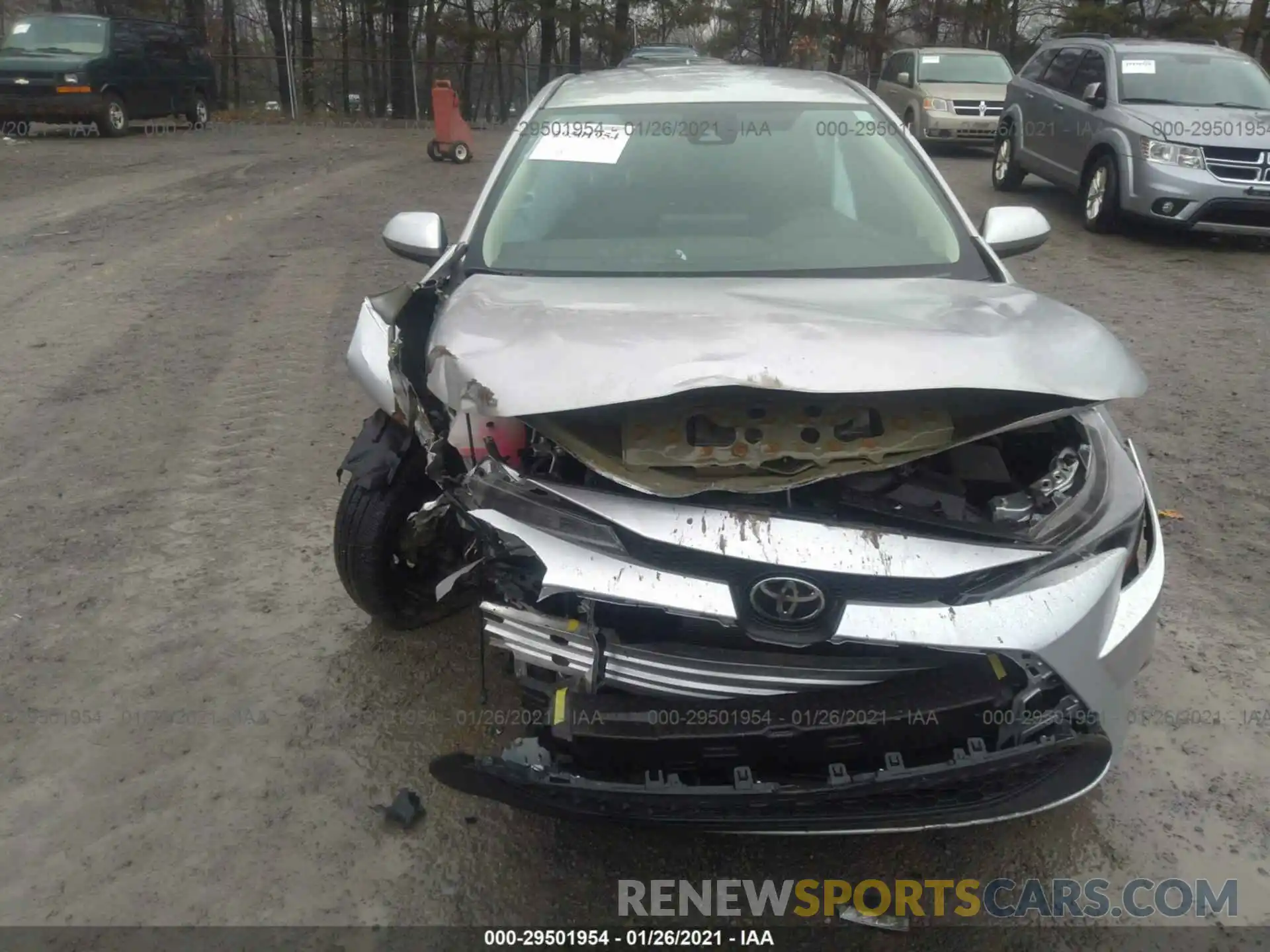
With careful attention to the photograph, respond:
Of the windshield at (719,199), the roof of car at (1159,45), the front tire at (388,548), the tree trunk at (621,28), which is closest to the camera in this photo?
A: the front tire at (388,548)

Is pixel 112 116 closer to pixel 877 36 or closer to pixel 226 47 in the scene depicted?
pixel 226 47

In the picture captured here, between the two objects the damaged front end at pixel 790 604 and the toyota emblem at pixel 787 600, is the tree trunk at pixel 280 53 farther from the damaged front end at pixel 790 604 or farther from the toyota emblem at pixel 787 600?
the toyota emblem at pixel 787 600

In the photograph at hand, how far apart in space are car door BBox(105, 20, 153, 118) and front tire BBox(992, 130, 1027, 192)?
42.6 ft

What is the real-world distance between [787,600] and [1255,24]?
28.0 meters

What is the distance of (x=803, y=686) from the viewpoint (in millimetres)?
1976

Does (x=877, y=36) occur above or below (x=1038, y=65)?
above

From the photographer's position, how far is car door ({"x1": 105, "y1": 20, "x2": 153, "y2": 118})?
49.7 feet

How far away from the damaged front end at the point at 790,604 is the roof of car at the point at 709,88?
6.11 feet

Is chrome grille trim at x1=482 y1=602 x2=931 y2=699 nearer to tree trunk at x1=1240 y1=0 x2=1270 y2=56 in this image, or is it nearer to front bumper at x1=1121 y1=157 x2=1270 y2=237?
front bumper at x1=1121 y1=157 x2=1270 y2=237

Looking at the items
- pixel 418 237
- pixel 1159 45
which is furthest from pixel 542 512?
pixel 1159 45

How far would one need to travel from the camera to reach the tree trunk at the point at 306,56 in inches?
990

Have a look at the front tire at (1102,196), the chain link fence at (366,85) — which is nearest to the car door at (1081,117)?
the front tire at (1102,196)

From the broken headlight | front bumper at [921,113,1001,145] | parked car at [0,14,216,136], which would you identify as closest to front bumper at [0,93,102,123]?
parked car at [0,14,216,136]

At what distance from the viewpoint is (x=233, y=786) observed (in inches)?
103
